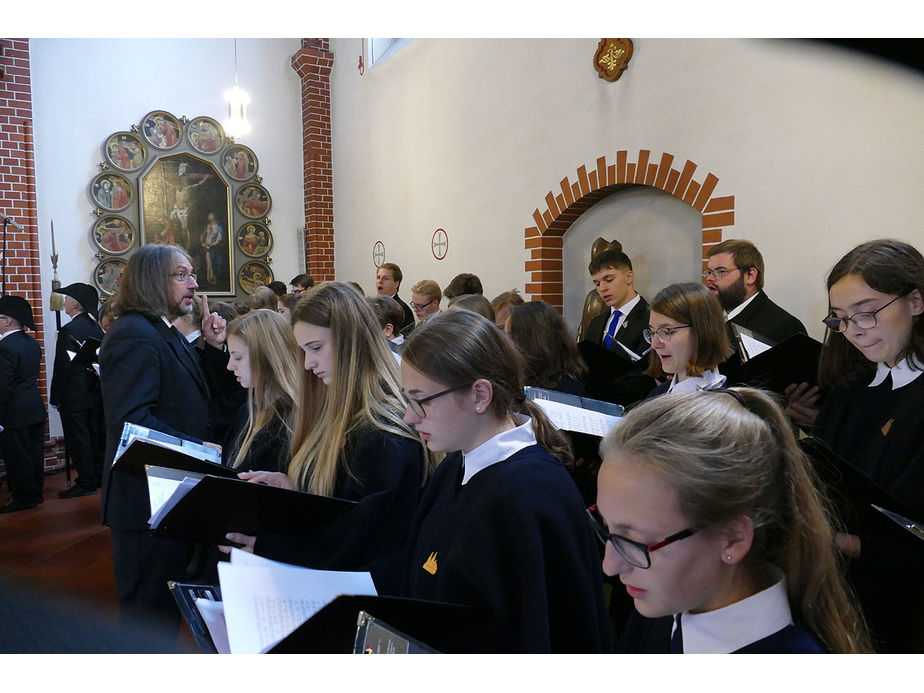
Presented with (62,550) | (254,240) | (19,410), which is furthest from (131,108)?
(62,550)

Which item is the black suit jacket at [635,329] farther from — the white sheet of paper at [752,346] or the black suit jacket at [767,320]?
the white sheet of paper at [752,346]

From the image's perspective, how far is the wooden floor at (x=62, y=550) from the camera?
4312 mm

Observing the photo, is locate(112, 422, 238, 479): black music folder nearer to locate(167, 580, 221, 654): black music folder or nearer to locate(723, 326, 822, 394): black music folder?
locate(167, 580, 221, 654): black music folder

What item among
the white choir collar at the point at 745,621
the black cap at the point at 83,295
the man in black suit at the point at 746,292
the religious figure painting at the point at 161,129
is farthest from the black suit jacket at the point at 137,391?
the religious figure painting at the point at 161,129

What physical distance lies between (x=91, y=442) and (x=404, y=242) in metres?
3.91

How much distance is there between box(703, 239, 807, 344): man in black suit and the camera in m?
3.72

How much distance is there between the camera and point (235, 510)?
5.73ft

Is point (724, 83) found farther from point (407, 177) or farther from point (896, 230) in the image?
point (407, 177)

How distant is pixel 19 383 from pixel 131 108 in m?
4.21

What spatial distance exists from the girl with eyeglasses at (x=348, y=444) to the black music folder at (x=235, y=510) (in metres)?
0.06

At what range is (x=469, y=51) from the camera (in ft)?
23.4

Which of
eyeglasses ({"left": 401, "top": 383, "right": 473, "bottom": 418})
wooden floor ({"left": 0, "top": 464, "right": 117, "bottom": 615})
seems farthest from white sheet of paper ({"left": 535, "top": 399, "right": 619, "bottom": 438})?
wooden floor ({"left": 0, "top": 464, "right": 117, "bottom": 615})

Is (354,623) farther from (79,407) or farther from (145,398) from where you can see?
(79,407)

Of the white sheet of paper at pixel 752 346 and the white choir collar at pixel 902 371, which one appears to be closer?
the white choir collar at pixel 902 371
